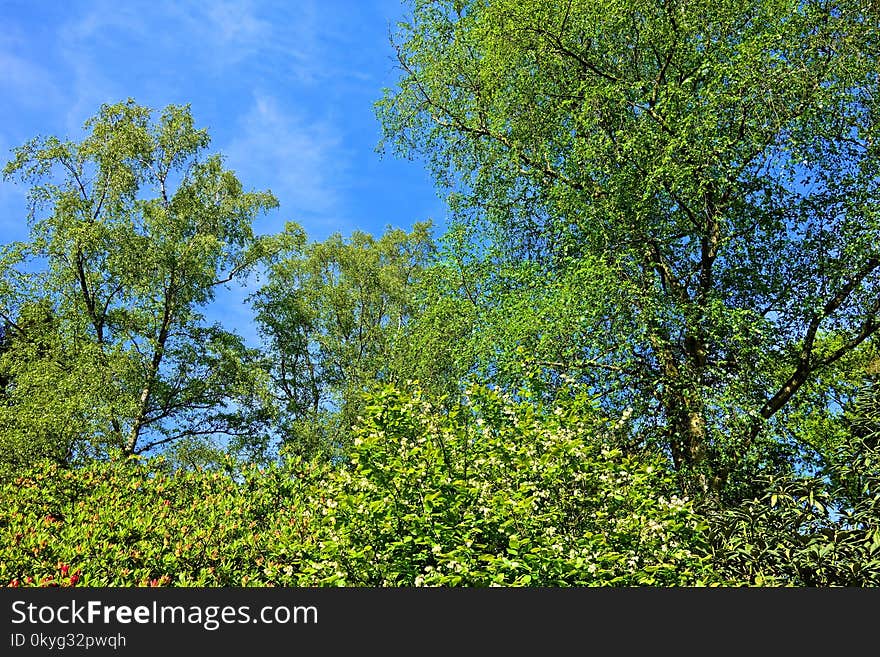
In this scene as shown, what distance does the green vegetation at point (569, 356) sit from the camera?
25.0 ft

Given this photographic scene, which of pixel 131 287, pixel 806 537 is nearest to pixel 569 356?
pixel 806 537

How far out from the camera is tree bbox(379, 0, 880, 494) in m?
11.2

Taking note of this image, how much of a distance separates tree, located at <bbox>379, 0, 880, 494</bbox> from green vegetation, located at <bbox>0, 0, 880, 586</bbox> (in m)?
0.06

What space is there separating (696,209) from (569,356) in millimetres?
3410

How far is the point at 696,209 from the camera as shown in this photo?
41.2ft

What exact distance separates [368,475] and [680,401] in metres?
6.10

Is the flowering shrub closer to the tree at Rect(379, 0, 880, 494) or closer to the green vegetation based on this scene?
the green vegetation

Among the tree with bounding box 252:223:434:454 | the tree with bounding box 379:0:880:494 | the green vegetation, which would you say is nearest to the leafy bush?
the green vegetation

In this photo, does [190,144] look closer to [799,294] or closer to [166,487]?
[166,487]

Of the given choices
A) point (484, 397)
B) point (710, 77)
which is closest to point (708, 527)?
point (484, 397)

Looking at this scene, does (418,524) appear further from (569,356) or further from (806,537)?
(569,356)

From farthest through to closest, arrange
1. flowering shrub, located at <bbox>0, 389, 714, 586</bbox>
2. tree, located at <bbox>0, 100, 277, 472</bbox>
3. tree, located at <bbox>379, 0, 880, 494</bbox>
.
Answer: tree, located at <bbox>0, 100, 277, 472</bbox> → tree, located at <bbox>379, 0, 880, 494</bbox> → flowering shrub, located at <bbox>0, 389, 714, 586</bbox>

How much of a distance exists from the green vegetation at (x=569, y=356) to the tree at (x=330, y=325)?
4624 millimetres

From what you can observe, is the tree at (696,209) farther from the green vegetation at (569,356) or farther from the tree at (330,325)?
the tree at (330,325)
